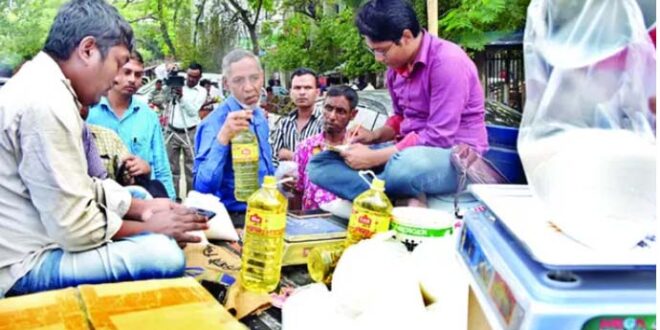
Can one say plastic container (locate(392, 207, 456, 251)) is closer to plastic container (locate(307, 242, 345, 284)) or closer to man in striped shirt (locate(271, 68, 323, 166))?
plastic container (locate(307, 242, 345, 284))

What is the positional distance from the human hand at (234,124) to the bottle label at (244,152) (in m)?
0.05

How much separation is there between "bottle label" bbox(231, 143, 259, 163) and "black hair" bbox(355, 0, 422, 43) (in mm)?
664

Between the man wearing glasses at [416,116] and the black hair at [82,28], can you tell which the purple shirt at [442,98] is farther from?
the black hair at [82,28]

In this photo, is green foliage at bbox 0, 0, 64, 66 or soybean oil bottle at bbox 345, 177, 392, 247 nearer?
soybean oil bottle at bbox 345, 177, 392, 247

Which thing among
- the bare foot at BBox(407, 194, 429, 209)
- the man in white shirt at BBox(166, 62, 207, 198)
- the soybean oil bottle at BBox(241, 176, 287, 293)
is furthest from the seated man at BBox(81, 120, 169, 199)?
the man in white shirt at BBox(166, 62, 207, 198)

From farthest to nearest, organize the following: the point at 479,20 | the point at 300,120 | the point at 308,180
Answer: the point at 479,20 → the point at 300,120 → the point at 308,180

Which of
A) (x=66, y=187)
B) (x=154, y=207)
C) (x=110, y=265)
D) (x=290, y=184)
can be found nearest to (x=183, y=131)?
(x=290, y=184)

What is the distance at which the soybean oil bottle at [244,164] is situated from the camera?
2.43m

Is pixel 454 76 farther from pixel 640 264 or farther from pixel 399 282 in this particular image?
pixel 640 264

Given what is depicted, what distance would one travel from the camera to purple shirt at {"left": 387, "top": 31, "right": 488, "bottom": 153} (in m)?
2.07

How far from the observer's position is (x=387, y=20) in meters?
2.14

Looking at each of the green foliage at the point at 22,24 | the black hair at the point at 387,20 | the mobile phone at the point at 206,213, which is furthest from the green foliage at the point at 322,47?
the mobile phone at the point at 206,213

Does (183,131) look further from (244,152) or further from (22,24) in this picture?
(22,24)

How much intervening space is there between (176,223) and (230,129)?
764 mm
